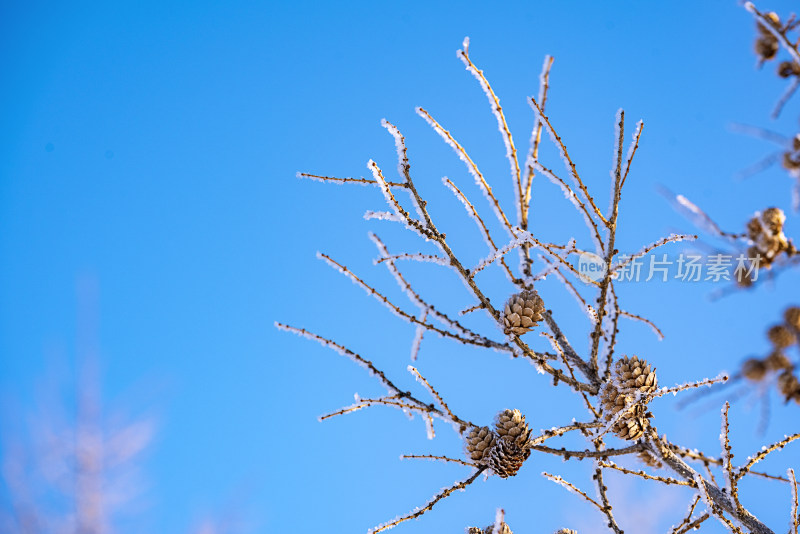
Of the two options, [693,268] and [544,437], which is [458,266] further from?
[693,268]

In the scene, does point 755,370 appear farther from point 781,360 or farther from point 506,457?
point 506,457

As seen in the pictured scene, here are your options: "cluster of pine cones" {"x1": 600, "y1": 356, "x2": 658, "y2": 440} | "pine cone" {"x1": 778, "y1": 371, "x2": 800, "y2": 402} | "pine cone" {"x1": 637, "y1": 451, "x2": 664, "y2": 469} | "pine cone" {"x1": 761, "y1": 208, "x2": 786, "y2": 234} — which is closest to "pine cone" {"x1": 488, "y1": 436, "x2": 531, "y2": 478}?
"cluster of pine cones" {"x1": 600, "y1": 356, "x2": 658, "y2": 440}

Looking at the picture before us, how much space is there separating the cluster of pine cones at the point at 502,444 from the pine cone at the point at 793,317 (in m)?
0.89

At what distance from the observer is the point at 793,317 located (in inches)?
38.3

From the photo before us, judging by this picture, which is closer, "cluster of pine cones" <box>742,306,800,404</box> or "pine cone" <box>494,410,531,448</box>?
"cluster of pine cones" <box>742,306,800,404</box>

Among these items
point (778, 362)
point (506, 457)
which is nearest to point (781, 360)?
point (778, 362)

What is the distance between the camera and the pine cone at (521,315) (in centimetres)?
167

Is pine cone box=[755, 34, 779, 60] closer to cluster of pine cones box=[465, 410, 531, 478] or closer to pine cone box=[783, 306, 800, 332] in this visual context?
pine cone box=[783, 306, 800, 332]

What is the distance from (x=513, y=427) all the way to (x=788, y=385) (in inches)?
34.8

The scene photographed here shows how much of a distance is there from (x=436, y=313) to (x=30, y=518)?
19.5ft

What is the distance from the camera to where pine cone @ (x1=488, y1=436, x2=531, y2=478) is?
1.66m

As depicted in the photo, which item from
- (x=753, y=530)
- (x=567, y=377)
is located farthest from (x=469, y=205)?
(x=753, y=530)

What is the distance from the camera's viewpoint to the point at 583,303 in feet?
6.59

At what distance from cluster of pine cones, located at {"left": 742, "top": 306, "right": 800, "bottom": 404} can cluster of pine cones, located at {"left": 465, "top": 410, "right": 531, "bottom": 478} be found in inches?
32.7
